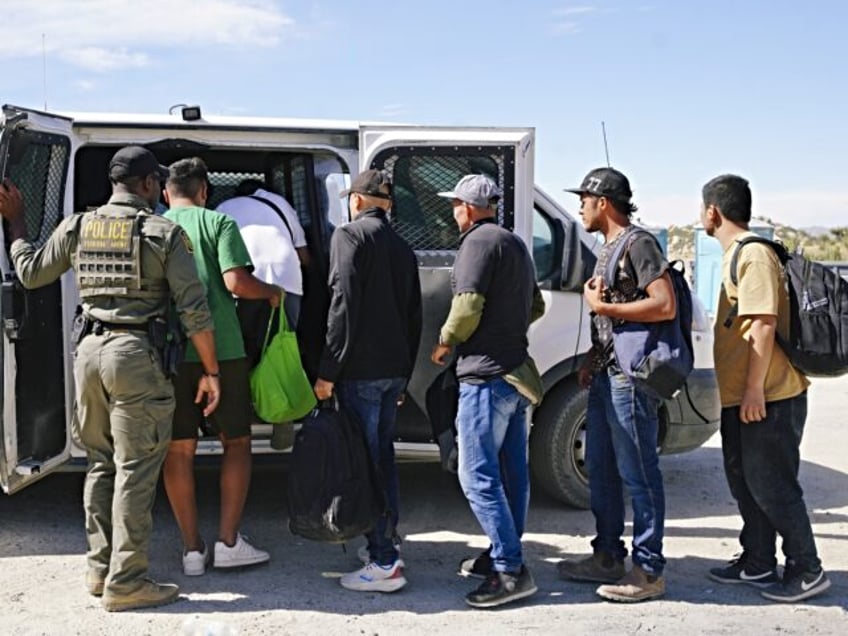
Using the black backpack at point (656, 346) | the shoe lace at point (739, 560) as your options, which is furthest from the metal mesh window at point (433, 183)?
the shoe lace at point (739, 560)

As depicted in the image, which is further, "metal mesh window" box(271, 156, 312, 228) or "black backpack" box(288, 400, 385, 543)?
"metal mesh window" box(271, 156, 312, 228)

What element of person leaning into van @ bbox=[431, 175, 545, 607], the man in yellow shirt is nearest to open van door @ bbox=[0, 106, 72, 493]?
person leaning into van @ bbox=[431, 175, 545, 607]

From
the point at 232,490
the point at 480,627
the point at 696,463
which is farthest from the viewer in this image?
the point at 696,463

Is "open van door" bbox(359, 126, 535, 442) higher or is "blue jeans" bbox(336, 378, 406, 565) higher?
"open van door" bbox(359, 126, 535, 442)

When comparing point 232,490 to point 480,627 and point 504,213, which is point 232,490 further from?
point 504,213

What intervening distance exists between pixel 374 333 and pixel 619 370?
3.67 feet

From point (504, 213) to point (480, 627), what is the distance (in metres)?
2.19

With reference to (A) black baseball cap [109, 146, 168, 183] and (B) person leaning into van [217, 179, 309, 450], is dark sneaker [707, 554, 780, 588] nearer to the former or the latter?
(B) person leaning into van [217, 179, 309, 450]

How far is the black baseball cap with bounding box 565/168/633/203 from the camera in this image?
4.56 meters

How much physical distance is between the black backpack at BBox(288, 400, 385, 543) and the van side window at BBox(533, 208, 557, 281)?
184 cm

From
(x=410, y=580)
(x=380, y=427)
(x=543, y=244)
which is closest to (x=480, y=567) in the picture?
(x=410, y=580)

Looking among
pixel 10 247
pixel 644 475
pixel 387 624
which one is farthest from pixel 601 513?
pixel 10 247

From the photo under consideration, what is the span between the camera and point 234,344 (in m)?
4.82

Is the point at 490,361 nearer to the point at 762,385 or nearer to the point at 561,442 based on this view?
the point at 762,385
